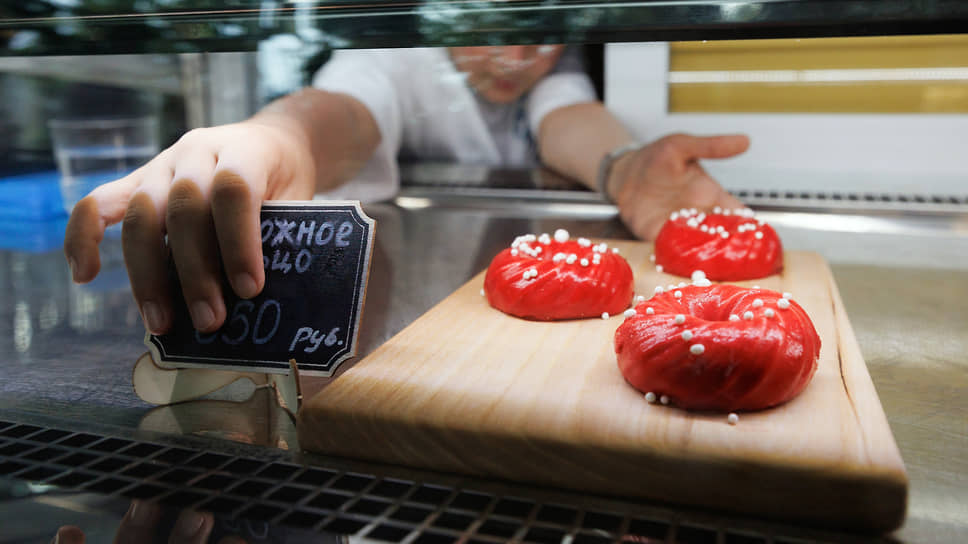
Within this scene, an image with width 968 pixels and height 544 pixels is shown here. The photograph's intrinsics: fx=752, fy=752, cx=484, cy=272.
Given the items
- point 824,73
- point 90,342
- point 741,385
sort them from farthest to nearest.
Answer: point 824,73 < point 90,342 < point 741,385

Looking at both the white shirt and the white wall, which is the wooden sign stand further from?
the white wall

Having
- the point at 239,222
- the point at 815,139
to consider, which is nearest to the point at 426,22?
the point at 239,222

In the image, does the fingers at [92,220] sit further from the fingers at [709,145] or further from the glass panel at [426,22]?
the fingers at [709,145]

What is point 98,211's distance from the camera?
2.83ft

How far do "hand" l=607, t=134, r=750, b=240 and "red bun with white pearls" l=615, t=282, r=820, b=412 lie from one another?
Answer: 0.87 m

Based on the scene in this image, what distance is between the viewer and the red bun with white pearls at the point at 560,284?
1.17 metres

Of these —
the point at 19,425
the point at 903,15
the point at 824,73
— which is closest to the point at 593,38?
the point at 903,15

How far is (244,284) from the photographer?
84cm

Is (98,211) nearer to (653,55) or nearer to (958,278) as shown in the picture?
(653,55)

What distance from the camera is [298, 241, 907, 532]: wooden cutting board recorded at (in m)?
0.67

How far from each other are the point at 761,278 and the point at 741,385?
677 mm

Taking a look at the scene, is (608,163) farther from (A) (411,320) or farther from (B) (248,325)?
(B) (248,325)

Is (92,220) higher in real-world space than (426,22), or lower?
lower

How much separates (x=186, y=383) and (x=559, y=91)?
1.35m
